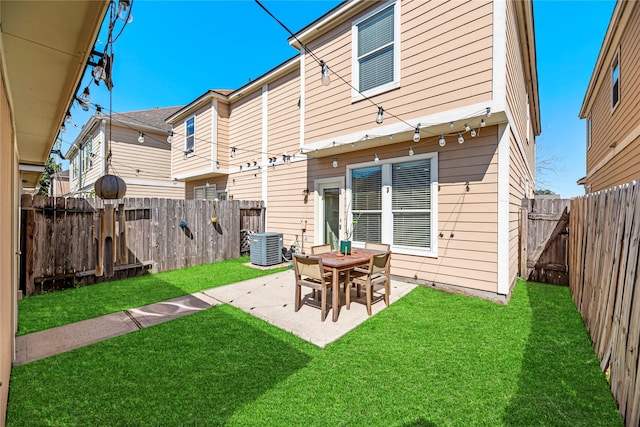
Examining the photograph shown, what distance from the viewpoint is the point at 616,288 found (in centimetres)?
266

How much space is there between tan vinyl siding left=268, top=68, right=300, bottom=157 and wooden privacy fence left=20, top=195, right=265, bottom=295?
2131 millimetres

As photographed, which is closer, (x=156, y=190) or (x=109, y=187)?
(x=109, y=187)

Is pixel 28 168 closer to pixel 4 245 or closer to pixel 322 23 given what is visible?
pixel 4 245

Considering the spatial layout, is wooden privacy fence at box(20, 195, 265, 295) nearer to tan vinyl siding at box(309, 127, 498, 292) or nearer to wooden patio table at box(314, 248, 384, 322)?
wooden patio table at box(314, 248, 384, 322)

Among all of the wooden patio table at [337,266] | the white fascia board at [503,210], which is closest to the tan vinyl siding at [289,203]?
the wooden patio table at [337,266]

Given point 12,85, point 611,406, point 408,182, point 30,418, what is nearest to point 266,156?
point 408,182

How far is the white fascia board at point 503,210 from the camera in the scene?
4.66 meters

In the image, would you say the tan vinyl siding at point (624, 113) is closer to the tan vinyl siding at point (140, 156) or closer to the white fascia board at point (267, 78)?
the white fascia board at point (267, 78)

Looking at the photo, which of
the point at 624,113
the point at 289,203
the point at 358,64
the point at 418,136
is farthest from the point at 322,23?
the point at 624,113

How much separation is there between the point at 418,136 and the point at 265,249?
190 inches

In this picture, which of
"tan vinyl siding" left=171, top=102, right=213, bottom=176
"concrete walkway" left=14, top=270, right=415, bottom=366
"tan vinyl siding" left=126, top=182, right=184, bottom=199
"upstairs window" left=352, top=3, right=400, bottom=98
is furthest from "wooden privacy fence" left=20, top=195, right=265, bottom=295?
"tan vinyl siding" left=126, top=182, right=184, bottom=199

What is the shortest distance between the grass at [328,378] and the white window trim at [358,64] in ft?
14.5

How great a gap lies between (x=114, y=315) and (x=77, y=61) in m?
3.67

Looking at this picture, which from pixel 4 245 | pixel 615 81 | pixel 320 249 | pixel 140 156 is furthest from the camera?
pixel 140 156
